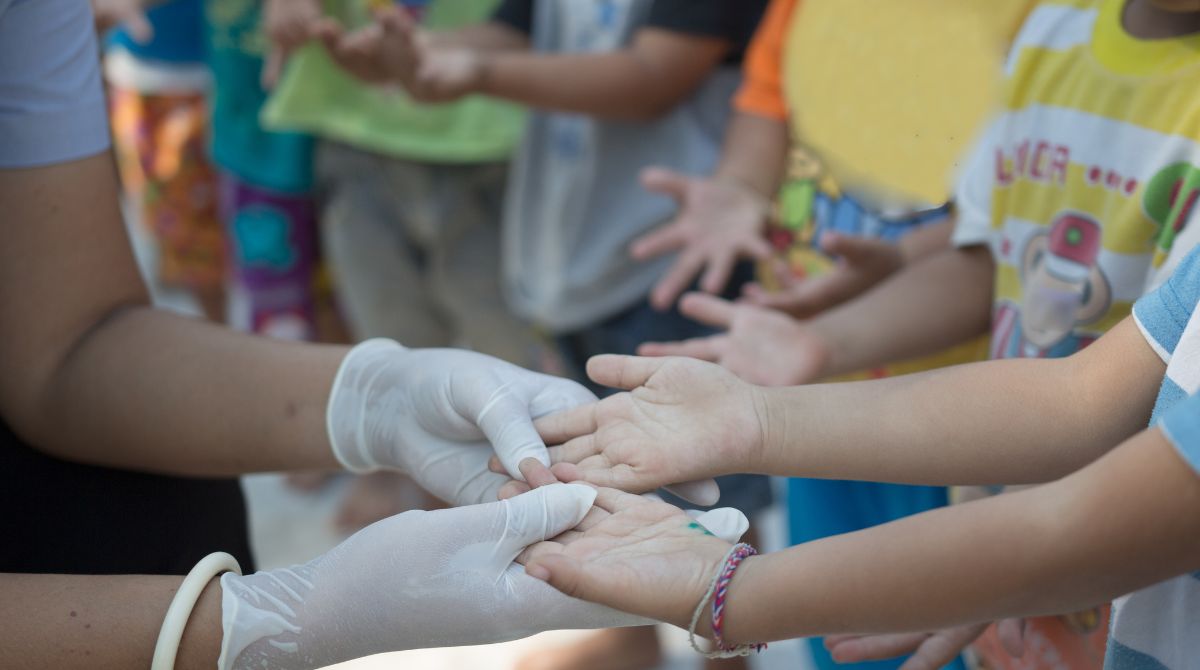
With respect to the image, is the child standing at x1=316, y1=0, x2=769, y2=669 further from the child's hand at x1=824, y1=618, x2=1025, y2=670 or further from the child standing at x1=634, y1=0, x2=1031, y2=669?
the child's hand at x1=824, y1=618, x2=1025, y2=670

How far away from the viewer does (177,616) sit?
832 millimetres

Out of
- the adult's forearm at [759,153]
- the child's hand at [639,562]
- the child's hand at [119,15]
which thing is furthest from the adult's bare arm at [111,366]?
the child's hand at [119,15]

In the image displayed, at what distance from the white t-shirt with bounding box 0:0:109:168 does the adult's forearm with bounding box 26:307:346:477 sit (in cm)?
18

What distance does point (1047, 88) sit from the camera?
104 cm

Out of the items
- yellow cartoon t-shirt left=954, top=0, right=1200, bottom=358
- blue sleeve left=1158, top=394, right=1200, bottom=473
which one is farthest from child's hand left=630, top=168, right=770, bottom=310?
blue sleeve left=1158, top=394, right=1200, bottom=473

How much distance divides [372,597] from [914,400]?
1.53 feet

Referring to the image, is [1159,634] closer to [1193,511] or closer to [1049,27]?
[1193,511]

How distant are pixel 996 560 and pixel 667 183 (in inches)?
35.8

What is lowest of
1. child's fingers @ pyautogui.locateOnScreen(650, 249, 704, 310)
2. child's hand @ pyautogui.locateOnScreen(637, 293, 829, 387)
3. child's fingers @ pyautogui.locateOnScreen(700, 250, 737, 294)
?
child's fingers @ pyautogui.locateOnScreen(650, 249, 704, 310)

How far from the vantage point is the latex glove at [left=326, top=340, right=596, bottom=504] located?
99cm

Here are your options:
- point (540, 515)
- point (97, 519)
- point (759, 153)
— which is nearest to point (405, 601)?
point (540, 515)

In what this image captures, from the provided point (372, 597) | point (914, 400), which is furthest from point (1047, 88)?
point (372, 597)

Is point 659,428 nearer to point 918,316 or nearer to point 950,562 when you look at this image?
point 950,562

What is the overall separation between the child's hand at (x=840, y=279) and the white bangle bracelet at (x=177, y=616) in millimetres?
752
